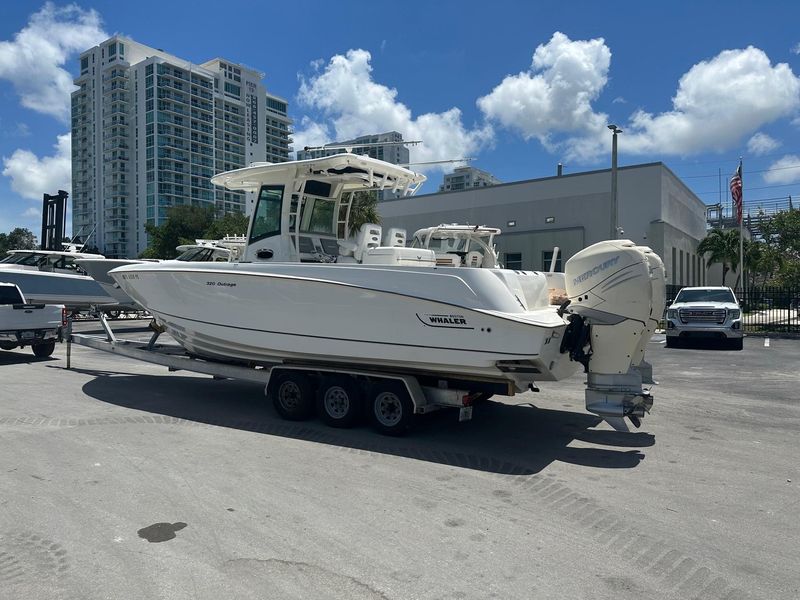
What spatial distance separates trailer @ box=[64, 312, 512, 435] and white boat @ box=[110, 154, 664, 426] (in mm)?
131

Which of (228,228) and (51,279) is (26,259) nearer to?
(51,279)

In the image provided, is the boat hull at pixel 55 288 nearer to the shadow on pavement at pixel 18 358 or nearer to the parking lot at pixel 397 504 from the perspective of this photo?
the shadow on pavement at pixel 18 358

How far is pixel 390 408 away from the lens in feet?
22.5

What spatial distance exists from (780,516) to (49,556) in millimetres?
5084

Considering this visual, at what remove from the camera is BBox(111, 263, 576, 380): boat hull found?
19.8ft

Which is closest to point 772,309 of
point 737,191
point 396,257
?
point 737,191

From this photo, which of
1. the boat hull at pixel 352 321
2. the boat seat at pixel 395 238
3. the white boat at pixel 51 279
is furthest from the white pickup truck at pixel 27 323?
the boat seat at pixel 395 238

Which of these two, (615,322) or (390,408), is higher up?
(615,322)

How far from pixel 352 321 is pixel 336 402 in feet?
3.55

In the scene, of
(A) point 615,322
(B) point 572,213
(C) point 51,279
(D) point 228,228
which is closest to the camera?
(A) point 615,322

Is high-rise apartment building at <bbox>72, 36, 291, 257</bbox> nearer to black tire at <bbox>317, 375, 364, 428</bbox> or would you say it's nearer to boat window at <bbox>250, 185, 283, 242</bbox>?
→ boat window at <bbox>250, 185, 283, 242</bbox>

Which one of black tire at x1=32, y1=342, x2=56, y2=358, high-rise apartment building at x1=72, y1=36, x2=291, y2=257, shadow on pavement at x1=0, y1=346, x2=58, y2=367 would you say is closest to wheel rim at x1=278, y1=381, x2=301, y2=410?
shadow on pavement at x1=0, y1=346, x2=58, y2=367

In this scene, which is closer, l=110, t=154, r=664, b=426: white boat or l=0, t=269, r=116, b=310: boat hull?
l=110, t=154, r=664, b=426: white boat

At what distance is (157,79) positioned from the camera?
113 meters
